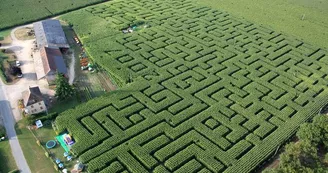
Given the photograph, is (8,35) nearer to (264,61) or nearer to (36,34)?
(36,34)

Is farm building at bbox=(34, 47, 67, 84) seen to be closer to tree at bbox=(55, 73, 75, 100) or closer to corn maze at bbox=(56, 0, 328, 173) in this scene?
tree at bbox=(55, 73, 75, 100)

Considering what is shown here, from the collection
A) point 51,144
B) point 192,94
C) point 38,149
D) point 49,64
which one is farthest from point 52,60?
point 192,94

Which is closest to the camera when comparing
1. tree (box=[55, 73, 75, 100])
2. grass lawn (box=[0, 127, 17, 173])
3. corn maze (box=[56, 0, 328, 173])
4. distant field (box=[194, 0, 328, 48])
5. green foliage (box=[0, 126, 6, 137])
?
grass lawn (box=[0, 127, 17, 173])

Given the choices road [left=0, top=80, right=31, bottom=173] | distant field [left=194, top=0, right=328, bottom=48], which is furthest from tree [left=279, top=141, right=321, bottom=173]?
distant field [left=194, top=0, right=328, bottom=48]

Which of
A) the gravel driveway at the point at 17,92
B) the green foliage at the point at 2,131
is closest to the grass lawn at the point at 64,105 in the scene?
the gravel driveway at the point at 17,92

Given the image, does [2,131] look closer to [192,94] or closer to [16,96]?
[16,96]

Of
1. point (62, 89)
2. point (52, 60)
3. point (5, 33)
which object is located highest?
point (52, 60)

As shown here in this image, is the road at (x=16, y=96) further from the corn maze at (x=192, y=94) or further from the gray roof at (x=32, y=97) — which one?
the corn maze at (x=192, y=94)
